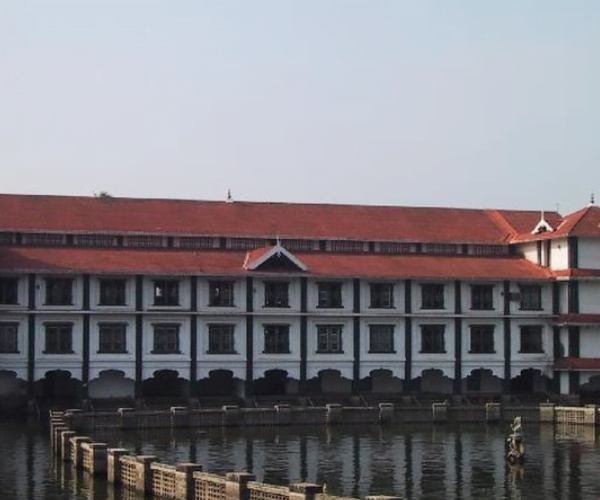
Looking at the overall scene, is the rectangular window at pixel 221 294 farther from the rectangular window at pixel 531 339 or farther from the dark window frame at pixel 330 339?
the rectangular window at pixel 531 339

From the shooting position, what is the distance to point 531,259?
82.9 m

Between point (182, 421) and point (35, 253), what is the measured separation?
15.9 m

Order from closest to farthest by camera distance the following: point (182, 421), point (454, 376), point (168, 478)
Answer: point (168, 478) < point (182, 421) < point (454, 376)

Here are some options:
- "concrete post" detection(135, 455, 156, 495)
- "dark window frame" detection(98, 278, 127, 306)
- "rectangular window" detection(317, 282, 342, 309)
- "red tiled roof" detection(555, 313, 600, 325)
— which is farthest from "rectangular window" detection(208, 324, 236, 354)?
"concrete post" detection(135, 455, 156, 495)

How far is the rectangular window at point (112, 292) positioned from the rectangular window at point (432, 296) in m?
18.0

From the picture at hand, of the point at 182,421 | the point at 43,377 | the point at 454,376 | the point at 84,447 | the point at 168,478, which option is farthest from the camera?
the point at 454,376

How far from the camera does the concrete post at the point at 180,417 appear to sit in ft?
208

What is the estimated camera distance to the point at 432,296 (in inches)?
3100

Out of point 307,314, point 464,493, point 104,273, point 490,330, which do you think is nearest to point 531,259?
point 490,330

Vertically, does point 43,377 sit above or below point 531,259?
below

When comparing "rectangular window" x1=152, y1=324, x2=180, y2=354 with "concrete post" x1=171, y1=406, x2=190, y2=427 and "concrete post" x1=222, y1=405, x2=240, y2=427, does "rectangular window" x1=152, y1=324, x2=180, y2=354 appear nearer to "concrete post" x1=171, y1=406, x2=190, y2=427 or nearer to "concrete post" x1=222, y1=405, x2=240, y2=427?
"concrete post" x1=222, y1=405, x2=240, y2=427

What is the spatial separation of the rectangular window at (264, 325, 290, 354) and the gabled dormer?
3.42 metres

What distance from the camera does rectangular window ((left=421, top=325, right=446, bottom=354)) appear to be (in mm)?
Answer: 78062

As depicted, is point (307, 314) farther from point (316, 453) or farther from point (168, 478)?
point (168, 478)
